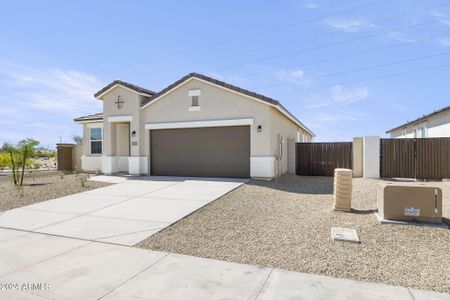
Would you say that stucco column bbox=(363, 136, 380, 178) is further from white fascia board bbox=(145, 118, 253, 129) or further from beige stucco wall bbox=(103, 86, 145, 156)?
beige stucco wall bbox=(103, 86, 145, 156)

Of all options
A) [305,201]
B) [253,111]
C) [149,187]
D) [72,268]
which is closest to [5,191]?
[149,187]

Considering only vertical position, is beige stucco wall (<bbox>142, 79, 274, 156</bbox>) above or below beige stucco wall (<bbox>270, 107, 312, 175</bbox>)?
above

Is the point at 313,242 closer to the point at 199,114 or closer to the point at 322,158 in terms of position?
the point at 199,114

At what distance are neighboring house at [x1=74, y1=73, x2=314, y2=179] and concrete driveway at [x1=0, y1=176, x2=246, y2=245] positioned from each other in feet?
7.10

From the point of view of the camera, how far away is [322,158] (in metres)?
16.6

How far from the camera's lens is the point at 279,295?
3676 millimetres

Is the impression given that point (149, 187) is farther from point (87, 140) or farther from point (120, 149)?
point (87, 140)

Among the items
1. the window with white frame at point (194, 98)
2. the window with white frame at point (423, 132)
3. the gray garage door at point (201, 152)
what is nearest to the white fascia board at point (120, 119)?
the gray garage door at point (201, 152)

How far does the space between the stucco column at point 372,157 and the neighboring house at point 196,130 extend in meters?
4.03

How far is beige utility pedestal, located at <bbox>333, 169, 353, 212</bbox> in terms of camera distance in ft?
25.4

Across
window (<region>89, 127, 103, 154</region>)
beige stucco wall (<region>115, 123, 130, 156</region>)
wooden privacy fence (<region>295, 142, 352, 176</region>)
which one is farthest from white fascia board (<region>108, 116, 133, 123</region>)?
wooden privacy fence (<region>295, 142, 352, 176</region>)

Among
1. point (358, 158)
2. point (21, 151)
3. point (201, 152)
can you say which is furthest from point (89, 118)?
point (358, 158)

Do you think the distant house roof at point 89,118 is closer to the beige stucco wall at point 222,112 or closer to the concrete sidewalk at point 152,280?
the beige stucco wall at point 222,112

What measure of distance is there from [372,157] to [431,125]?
8.40 metres
